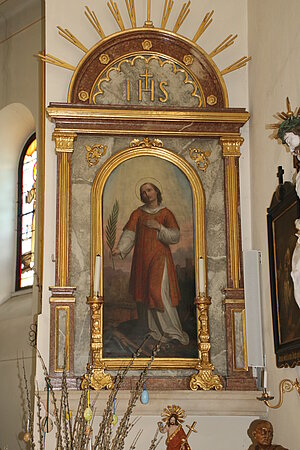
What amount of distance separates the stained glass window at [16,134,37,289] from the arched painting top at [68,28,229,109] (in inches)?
114

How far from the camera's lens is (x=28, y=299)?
9180 millimetres

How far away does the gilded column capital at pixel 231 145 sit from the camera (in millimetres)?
7039

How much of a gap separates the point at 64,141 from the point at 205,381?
95.4 inches

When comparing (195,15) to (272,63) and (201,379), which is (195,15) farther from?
(201,379)

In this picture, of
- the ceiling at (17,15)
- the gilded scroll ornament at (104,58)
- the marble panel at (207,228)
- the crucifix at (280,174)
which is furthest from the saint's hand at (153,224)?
the ceiling at (17,15)

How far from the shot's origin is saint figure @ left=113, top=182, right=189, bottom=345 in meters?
6.65

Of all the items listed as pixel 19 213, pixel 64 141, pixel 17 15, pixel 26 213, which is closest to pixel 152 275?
pixel 64 141

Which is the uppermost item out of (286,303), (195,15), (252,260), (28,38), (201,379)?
(28,38)

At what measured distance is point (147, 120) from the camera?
7016 mm

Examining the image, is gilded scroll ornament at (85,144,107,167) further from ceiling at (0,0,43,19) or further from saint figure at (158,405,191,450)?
ceiling at (0,0,43,19)

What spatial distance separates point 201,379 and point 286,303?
1.31 meters

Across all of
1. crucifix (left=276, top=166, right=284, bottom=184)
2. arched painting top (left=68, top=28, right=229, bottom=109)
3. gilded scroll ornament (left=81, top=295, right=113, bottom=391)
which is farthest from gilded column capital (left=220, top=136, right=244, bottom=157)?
gilded scroll ornament (left=81, top=295, right=113, bottom=391)

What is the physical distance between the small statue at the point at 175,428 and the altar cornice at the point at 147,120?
2.47 m

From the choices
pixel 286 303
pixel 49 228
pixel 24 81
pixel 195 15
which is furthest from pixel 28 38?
pixel 286 303
